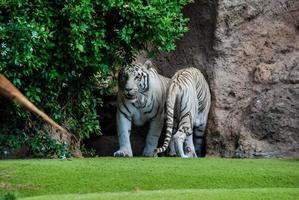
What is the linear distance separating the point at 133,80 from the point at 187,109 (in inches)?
33.0

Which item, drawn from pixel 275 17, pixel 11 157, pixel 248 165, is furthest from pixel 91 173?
pixel 275 17

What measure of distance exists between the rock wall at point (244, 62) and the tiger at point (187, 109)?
6.0 inches

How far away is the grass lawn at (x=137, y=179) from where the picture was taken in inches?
253

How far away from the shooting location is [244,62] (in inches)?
421

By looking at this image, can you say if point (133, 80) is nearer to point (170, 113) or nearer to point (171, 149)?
point (170, 113)

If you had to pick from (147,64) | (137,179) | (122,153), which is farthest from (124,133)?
(137,179)

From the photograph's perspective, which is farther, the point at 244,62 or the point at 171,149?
the point at 244,62

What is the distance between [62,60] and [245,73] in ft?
9.68

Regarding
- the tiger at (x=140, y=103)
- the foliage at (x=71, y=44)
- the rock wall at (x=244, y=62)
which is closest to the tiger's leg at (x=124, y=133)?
the tiger at (x=140, y=103)

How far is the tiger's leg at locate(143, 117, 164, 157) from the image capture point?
1044 centimetres

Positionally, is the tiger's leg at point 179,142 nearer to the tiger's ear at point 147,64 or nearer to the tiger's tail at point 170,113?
the tiger's tail at point 170,113

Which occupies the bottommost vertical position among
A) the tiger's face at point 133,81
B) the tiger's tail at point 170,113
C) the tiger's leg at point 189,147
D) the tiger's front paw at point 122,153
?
the tiger's front paw at point 122,153

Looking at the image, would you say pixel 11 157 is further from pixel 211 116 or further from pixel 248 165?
pixel 248 165

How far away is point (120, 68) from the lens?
10.4 meters
